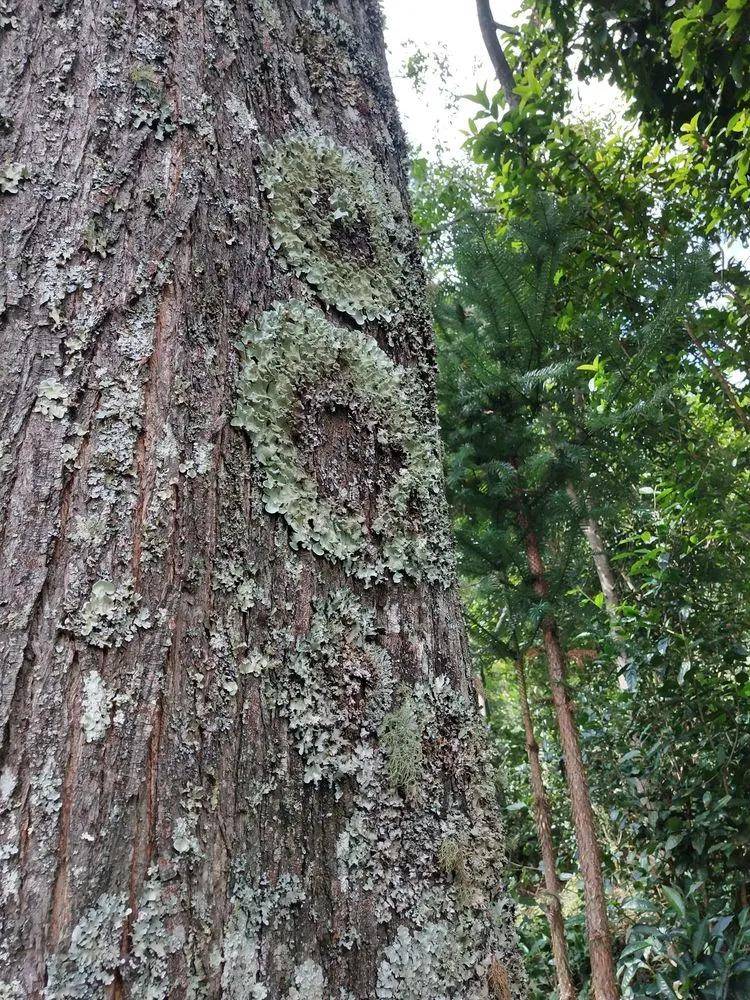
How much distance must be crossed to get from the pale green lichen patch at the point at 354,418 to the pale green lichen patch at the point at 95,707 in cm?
24

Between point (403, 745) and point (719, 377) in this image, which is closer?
point (403, 745)

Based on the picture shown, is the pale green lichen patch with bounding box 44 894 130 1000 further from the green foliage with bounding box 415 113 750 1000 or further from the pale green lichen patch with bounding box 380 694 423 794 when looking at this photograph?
the green foliage with bounding box 415 113 750 1000

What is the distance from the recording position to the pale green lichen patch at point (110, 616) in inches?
23.7

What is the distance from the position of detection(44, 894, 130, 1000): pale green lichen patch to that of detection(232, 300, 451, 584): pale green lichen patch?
0.37 metres

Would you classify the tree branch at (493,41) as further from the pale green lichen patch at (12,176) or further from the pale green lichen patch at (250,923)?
the pale green lichen patch at (250,923)

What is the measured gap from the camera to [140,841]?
0.56 meters

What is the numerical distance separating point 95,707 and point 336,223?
2.28ft

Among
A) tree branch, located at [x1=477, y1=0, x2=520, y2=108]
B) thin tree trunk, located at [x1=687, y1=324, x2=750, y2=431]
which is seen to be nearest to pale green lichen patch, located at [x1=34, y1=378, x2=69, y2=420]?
thin tree trunk, located at [x1=687, y1=324, x2=750, y2=431]

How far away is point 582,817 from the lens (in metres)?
2.05

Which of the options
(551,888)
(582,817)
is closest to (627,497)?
(582,817)

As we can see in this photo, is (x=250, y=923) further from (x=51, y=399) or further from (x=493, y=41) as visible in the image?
(x=493, y=41)

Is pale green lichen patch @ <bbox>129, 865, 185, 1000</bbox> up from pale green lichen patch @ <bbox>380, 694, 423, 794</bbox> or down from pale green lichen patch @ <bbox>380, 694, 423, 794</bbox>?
down

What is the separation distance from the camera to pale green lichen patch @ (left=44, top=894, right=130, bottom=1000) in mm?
508

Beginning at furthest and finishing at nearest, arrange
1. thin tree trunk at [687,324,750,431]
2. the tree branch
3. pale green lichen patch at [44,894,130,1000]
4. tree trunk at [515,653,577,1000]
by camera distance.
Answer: the tree branch
thin tree trunk at [687,324,750,431]
tree trunk at [515,653,577,1000]
pale green lichen patch at [44,894,130,1000]
